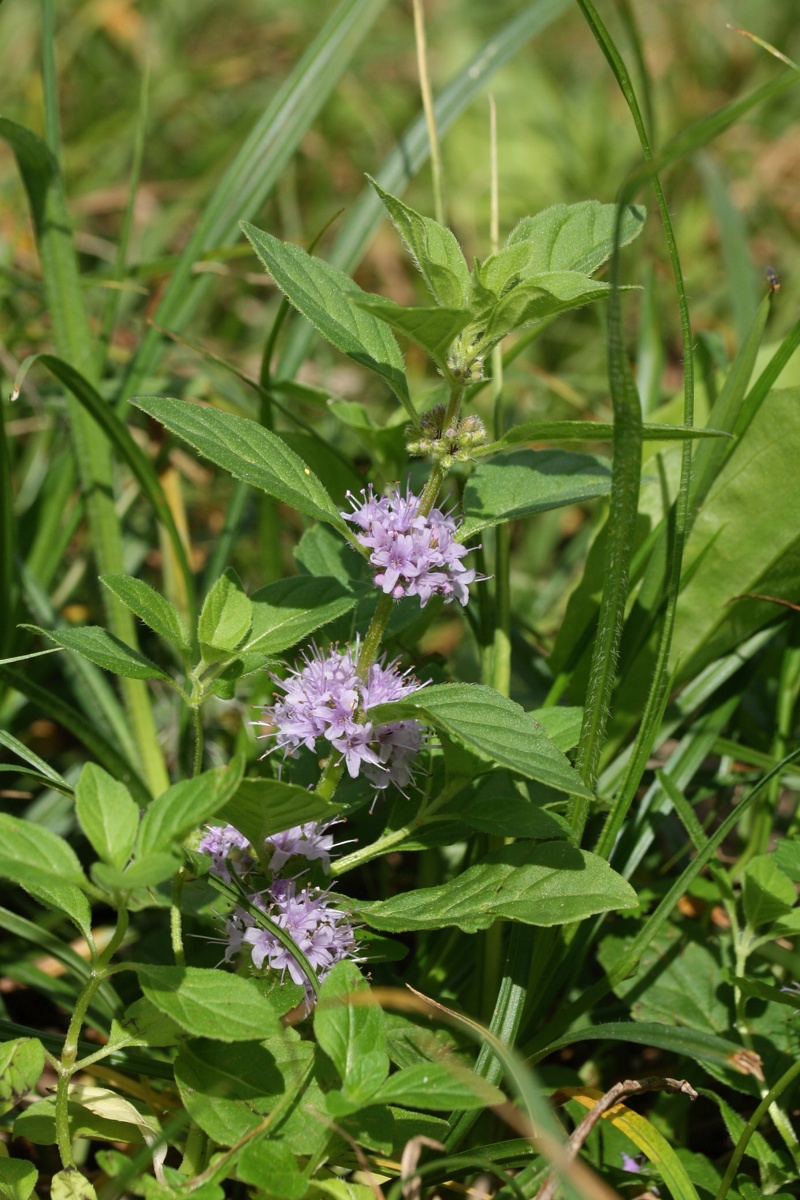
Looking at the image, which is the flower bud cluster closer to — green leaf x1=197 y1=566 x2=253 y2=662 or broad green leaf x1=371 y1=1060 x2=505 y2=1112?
green leaf x1=197 y1=566 x2=253 y2=662

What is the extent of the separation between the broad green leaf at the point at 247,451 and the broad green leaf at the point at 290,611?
0.11 metres

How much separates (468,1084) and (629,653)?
0.73 m

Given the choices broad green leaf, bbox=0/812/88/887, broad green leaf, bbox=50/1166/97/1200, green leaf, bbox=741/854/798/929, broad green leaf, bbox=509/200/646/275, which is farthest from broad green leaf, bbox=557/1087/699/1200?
broad green leaf, bbox=509/200/646/275

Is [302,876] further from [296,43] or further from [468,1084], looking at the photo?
[296,43]

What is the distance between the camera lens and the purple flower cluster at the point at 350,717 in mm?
1106

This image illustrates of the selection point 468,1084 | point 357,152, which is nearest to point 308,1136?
point 468,1084

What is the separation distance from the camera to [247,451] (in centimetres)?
111

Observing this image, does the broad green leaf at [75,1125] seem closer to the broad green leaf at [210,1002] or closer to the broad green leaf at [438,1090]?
the broad green leaf at [210,1002]

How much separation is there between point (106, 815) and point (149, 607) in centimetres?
23

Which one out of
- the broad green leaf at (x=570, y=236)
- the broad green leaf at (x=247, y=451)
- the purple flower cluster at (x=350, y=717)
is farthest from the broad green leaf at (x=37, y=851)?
the broad green leaf at (x=570, y=236)

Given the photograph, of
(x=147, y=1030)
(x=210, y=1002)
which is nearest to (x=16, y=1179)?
(x=147, y=1030)

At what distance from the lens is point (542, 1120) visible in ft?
2.78

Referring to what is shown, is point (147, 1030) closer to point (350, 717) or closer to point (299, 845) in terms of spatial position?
point (299, 845)

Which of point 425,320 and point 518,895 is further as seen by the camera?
point 518,895
